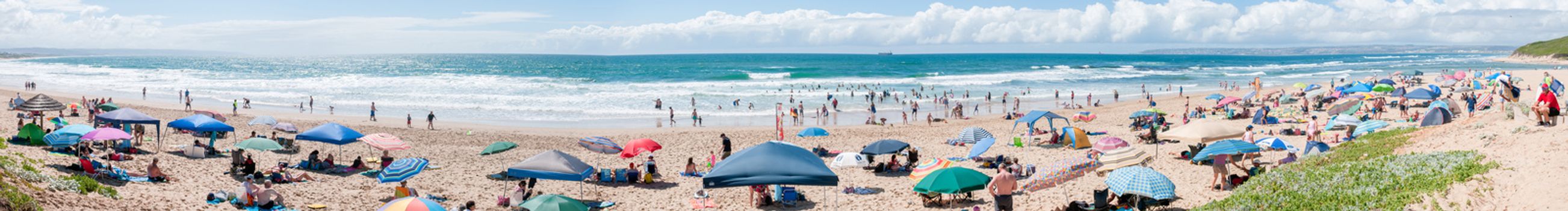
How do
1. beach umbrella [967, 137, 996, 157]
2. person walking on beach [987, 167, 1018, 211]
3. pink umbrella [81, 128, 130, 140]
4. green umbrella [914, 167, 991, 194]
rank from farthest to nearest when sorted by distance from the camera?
beach umbrella [967, 137, 996, 157] → pink umbrella [81, 128, 130, 140] → green umbrella [914, 167, 991, 194] → person walking on beach [987, 167, 1018, 211]

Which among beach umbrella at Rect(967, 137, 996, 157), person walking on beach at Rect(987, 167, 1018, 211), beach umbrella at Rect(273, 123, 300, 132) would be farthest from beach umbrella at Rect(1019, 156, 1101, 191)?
beach umbrella at Rect(273, 123, 300, 132)

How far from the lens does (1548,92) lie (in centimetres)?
1217

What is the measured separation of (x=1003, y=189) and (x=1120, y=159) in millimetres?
4093

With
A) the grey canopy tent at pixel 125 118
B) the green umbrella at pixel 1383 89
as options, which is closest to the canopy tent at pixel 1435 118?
the green umbrella at pixel 1383 89

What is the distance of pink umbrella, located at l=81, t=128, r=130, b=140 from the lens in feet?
49.4

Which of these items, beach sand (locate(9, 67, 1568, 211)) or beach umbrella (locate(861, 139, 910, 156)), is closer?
beach sand (locate(9, 67, 1568, 211))

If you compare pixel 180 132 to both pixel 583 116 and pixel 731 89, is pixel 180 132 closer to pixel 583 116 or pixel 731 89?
pixel 583 116

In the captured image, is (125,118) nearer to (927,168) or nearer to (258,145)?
(258,145)

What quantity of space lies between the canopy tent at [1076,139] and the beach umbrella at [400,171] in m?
12.8

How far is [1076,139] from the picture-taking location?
20.0 metres

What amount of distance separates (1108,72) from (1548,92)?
79.4 metres

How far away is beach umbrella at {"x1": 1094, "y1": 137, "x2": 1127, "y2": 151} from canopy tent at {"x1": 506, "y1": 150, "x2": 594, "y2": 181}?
333 inches

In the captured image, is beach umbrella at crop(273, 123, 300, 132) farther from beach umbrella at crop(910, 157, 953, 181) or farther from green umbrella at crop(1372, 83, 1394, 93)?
green umbrella at crop(1372, 83, 1394, 93)

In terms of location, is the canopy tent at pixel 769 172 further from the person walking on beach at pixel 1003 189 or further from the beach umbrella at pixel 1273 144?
the beach umbrella at pixel 1273 144
